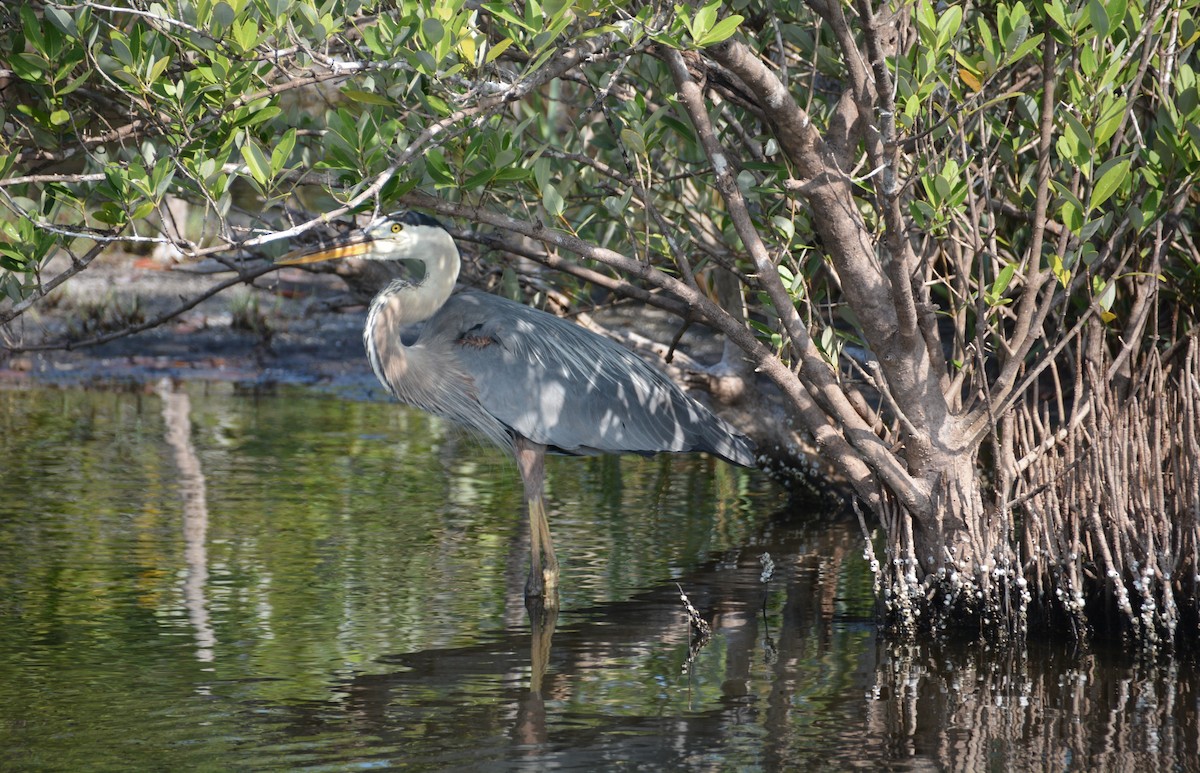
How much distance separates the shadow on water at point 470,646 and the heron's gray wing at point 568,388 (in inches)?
24.1

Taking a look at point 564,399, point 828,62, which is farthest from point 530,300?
point 828,62

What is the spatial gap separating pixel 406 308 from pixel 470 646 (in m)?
1.77

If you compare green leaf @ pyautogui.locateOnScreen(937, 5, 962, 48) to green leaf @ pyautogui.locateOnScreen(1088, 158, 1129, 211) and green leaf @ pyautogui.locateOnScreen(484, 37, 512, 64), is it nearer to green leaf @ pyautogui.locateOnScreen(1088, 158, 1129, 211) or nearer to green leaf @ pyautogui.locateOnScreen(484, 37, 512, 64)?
green leaf @ pyautogui.locateOnScreen(1088, 158, 1129, 211)

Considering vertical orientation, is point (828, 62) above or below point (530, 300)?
above

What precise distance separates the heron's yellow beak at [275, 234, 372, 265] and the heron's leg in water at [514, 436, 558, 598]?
110cm

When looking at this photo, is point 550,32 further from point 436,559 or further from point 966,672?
point 436,559

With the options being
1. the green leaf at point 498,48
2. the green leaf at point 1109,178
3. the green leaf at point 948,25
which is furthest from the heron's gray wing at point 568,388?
the green leaf at point 948,25

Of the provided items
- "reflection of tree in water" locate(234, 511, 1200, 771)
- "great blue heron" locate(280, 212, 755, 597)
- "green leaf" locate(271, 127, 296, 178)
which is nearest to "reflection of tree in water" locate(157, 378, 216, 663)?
"reflection of tree in water" locate(234, 511, 1200, 771)

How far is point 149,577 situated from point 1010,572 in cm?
354

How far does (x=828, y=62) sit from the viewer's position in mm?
5566

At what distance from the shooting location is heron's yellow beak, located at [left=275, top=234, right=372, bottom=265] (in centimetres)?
638

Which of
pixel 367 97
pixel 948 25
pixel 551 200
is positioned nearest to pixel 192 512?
pixel 551 200

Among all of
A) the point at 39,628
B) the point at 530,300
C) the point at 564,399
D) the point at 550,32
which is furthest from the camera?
the point at 530,300

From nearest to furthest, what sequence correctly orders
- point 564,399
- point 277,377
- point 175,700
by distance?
point 175,700, point 564,399, point 277,377
